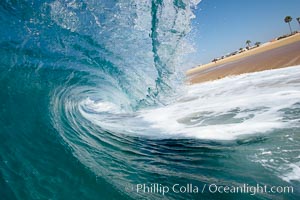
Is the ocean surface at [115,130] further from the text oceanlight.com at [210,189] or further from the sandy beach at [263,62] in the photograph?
the sandy beach at [263,62]

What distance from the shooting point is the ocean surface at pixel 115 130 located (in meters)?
2.89

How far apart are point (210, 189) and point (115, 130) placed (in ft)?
13.7

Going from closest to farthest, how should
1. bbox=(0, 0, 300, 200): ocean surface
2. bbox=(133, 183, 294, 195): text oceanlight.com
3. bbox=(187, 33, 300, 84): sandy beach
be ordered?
1. bbox=(133, 183, 294, 195): text oceanlight.com
2. bbox=(0, 0, 300, 200): ocean surface
3. bbox=(187, 33, 300, 84): sandy beach

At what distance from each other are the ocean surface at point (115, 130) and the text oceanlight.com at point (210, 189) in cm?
6

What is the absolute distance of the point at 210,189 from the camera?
276 centimetres

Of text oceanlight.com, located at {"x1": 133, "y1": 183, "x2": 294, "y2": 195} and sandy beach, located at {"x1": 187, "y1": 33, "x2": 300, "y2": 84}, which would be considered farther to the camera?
sandy beach, located at {"x1": 187, "y1": 33, "x2": 300, "y2": 84}

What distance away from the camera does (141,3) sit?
5617 millimetres

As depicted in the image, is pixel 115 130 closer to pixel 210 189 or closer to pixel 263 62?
pixel 210 189

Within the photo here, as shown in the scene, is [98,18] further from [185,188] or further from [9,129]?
[185,188]

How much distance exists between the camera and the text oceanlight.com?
2529 millimetres

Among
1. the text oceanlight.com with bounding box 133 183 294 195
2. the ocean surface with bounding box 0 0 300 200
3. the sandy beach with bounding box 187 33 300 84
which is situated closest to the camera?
the text oceanlight.com with bounding box 133 183 294 195

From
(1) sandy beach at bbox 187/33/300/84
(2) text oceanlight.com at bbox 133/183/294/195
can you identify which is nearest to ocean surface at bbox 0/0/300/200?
(2) text oceanlight.com at bbox 133/183/294/195

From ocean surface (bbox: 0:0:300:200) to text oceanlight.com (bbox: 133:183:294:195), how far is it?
59 mm

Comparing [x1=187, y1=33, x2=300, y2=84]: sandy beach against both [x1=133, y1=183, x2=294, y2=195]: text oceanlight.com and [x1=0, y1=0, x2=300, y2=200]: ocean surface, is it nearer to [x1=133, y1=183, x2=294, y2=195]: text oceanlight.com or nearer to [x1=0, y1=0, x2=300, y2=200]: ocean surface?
[x1=0, y1=0, x2=300, y2=200]: ocean surface
